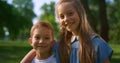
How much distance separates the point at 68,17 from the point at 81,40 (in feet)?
0.69

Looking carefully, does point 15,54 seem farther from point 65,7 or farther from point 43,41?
point 65,7

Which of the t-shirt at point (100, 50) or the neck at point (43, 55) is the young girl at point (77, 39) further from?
the neck at point (43, 55)

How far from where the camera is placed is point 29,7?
9875cm

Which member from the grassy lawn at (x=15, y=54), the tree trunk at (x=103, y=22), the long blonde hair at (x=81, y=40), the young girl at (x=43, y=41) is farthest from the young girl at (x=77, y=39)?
the tree trunk at (x=103, y=22)

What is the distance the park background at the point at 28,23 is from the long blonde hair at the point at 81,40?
0.21 meters

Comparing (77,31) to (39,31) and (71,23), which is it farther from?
(39,31)

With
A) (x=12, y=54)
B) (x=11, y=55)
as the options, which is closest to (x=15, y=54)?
(x=12, y=54)

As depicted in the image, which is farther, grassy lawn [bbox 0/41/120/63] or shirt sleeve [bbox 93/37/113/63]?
grassy lawn [bbox 0/41/120/63]

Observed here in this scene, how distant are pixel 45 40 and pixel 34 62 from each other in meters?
0.23

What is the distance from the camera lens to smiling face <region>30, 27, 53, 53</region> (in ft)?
11.6

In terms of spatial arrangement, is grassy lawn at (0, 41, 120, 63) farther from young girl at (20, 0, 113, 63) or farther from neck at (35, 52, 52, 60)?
young girl at (20, 0, 113, 63)

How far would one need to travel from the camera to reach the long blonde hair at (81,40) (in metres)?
3.18

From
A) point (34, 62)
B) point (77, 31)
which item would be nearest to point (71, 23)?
point (77, 31)

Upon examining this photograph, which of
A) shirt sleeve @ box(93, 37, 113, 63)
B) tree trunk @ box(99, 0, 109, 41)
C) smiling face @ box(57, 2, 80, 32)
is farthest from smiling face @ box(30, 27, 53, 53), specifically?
tree trunk @ box(99, 0, 109, 41)
